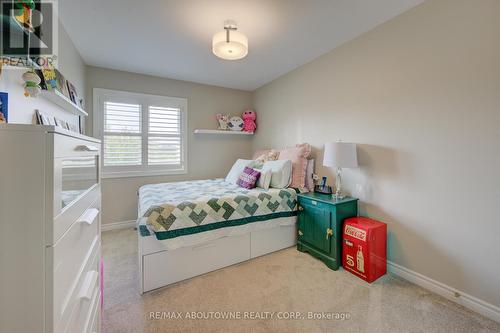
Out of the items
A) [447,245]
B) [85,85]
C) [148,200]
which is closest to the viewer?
[447,245]

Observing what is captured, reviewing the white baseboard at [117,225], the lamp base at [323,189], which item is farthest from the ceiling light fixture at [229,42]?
the white baseboard at [117,225]

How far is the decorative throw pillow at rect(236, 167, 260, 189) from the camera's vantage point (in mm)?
2814

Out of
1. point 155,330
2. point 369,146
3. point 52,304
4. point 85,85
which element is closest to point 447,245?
point 369,146

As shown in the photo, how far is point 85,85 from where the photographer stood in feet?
10.0

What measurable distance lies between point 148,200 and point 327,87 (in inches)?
101

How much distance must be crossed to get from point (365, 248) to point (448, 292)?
67 cm

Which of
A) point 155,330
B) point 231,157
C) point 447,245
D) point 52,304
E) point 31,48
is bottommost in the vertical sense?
point 155,330

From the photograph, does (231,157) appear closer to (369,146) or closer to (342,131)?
(342,131)

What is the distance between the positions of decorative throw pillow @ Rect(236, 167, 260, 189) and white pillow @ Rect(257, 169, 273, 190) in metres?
0.05

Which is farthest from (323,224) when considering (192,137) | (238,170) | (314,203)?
(192,137)

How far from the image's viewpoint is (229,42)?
195 cm

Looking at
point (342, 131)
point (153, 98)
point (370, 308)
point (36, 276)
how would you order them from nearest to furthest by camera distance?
point (36, 276), point (370, 308), point (342, 131), point (153, 98)

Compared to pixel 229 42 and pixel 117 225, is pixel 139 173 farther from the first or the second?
pixel 229 42

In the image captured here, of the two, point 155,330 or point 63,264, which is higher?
point 63,264
